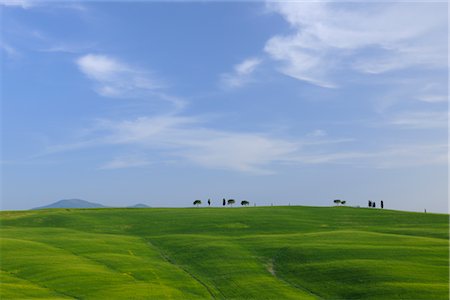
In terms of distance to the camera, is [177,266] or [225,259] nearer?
[177,266]

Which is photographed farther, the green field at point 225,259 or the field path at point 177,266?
the field path at point 177,266

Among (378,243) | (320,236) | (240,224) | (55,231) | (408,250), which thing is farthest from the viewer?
(240,224)

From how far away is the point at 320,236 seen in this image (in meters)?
72.1

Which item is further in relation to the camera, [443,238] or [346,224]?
[346,224]

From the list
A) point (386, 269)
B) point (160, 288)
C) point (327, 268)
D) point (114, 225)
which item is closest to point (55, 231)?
point (114, 225)

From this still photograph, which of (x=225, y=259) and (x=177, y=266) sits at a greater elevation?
(x=225, y=259)

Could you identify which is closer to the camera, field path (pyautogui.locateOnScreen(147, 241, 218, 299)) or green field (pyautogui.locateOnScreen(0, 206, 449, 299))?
green field (pyautogui.locateOnScreen(0, 206, 449, 299))

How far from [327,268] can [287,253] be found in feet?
28.0

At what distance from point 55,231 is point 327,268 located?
48.6 meters

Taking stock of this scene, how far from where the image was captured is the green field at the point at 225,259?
46.5 metres

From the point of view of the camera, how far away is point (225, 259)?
59031 mm

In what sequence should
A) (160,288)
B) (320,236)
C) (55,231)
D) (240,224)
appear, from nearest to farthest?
1. (160,288)
2. (320,236)
3. (55,231)
4. (240,224)

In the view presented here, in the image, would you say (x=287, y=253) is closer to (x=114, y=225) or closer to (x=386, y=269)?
(x=386, y=269)

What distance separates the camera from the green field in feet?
153
